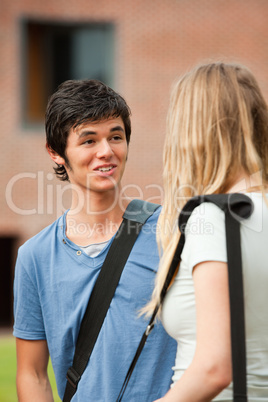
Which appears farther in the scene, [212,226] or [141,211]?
[141,211]

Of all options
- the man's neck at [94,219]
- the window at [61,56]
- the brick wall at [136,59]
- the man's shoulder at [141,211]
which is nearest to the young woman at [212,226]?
the man's shoulder at [141,211]

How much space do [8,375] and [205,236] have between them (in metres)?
6.55

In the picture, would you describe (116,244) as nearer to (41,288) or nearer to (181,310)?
(41,288)

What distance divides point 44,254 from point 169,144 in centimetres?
104

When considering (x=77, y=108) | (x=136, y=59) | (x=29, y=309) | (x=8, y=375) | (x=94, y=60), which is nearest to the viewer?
(x=29, y=309)

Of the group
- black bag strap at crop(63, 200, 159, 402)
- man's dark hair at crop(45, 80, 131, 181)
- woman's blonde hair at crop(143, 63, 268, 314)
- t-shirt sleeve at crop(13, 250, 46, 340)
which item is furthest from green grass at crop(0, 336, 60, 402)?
woman's blonde hair at crop(143, 63, 268, 314)

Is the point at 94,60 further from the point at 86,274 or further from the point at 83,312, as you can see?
the point at 83,312

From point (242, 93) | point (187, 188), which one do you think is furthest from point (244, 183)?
point (242, 93)

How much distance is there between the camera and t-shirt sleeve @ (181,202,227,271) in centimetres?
175

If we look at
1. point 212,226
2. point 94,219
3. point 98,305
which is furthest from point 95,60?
point 212,226

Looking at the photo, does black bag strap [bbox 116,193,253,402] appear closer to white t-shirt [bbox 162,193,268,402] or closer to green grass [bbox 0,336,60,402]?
white t-shirt [bbox 162,193,268,402]

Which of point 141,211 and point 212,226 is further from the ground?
point 212,226

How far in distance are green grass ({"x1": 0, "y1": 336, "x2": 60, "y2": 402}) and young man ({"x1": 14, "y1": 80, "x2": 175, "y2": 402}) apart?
3.94 m

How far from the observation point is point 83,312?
8.50 ft
